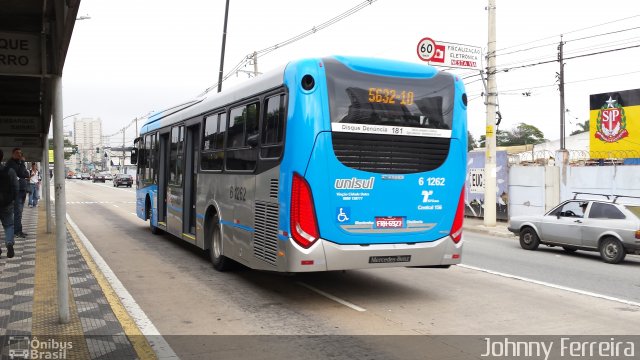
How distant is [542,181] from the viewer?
20.0 metres

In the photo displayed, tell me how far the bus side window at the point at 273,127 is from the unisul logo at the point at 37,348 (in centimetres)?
331

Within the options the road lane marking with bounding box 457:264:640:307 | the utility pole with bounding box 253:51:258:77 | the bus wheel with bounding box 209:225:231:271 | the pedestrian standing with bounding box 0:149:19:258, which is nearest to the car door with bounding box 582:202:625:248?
the road lane marking with bounding box 457:264:640:307

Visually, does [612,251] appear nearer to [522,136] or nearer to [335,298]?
[335,298]

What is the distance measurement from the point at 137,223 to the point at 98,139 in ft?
353

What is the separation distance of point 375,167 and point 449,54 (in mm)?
12452

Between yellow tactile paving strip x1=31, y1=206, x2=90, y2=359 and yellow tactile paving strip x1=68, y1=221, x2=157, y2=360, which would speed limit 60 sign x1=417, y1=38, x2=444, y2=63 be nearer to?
yellow tactile paving strip x1=68, y1=221, x2=157, y2=360

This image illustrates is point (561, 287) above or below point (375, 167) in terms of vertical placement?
below

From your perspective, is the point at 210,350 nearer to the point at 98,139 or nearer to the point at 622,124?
the point at 622,124

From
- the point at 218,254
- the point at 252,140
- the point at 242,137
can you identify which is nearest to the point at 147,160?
the point at 218,254

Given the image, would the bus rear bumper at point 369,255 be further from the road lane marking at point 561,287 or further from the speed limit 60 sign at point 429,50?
the speed limit 60 sign at point 429,50

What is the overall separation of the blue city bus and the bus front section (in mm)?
14

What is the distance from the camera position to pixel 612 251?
1180 centimetres

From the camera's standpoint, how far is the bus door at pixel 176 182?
11430 mm

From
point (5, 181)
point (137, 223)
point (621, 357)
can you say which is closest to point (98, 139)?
point (137, 223)
